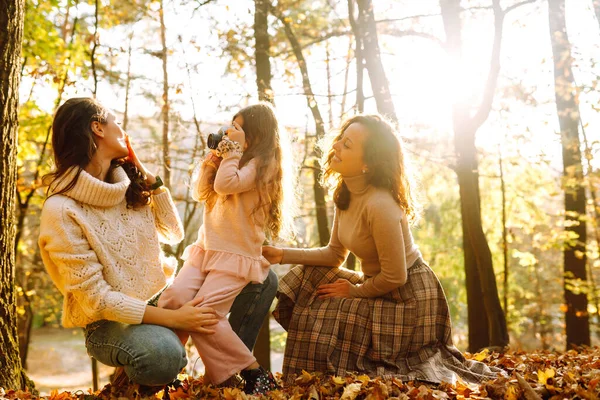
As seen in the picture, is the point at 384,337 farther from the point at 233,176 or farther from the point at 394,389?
the point at 233,176

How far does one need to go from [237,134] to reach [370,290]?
1.15 metres

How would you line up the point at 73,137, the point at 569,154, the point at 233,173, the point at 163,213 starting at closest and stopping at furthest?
1. the point at 73,137
2. the point at 233,173
3. the point at 163,213
4. the point at 569,154

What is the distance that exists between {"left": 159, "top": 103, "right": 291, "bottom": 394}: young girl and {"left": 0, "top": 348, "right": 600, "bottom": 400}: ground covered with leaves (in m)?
0.17

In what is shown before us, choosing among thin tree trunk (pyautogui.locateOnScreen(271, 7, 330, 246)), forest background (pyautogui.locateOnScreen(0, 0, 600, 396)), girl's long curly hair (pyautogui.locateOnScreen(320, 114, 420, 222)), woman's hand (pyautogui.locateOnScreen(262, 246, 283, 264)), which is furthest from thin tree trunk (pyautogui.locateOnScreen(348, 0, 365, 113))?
woman's hand (pyautogui.locateOnScreen(262, 246, 283, 264))

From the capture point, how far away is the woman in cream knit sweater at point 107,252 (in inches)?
97.2

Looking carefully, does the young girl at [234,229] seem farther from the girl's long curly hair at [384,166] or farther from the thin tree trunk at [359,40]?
the thin tree trunk at [359,40]

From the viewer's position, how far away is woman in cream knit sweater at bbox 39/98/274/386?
247cm

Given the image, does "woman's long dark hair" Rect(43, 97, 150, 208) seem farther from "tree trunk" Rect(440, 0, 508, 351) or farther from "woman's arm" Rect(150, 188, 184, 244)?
"tree trunk" Rect(440, 0, 508, 351)

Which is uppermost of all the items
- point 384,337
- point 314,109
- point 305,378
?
point 314,109

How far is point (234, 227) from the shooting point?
2.96 m

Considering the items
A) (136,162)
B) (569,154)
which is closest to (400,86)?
(569,154)

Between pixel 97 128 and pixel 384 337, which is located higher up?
pixel 97 128

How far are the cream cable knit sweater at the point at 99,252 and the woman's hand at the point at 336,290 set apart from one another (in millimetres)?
916

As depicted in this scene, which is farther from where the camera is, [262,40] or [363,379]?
[262,40]
